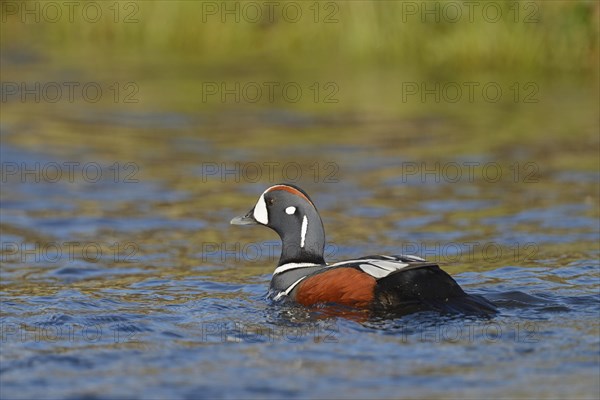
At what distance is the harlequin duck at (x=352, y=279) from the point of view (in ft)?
28.1

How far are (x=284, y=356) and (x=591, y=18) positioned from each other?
544 inches

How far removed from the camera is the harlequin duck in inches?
337

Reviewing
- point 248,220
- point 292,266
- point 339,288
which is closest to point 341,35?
point 248,220

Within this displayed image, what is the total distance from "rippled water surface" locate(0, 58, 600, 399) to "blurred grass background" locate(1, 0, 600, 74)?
1.17 meters

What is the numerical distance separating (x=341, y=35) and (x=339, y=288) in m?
15.1

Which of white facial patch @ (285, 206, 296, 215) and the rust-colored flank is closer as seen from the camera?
the rust-colored flank

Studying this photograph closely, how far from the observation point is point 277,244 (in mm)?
12547

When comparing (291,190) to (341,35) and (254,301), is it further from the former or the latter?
(341,35)

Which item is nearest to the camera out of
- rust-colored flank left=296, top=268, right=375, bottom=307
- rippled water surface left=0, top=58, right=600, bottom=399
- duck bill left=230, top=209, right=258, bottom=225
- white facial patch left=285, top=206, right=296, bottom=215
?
rippled water surface left=0, top=58, right=600, bottom=399

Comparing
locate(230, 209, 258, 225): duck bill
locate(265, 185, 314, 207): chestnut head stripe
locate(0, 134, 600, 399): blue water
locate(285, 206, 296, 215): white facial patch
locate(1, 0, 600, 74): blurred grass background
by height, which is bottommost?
locate(0, 134, 600, 399): blue water

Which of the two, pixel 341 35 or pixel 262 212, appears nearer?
pixel 262 212

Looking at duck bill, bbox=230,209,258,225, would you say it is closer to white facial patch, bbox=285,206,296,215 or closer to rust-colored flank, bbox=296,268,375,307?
white facial patch, bbox=285,206,296,215

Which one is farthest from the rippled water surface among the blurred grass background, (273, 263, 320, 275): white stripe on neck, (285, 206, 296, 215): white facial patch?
the blurred grass background

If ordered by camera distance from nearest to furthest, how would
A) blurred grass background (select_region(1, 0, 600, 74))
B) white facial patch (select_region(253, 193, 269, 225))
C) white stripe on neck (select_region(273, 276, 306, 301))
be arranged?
white stripe on neck (select_region(273, 276, 306, 301)), white facial patch (select_region(253, 193, 269, 225)), blurred grass background (select_region(1, 0, 600, 74))
